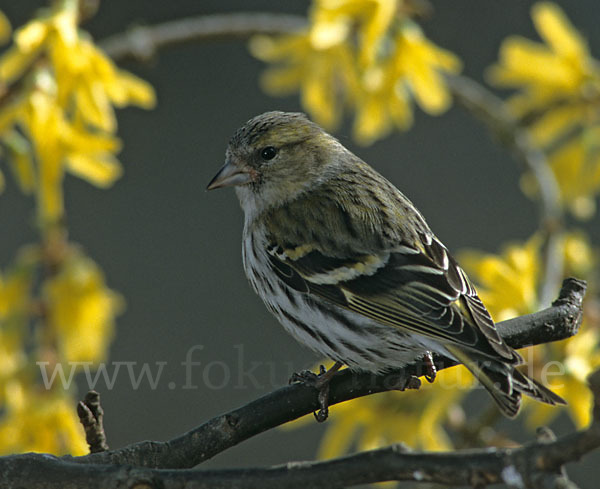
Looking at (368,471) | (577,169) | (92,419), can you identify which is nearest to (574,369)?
(577,169)

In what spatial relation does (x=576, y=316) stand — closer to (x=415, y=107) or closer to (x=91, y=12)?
(x=91, y=12)

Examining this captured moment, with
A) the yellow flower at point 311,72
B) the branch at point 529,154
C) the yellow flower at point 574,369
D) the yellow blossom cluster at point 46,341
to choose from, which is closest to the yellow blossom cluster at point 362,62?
the yellow flower at point 311,72

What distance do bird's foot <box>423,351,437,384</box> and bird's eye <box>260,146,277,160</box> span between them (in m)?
0.98

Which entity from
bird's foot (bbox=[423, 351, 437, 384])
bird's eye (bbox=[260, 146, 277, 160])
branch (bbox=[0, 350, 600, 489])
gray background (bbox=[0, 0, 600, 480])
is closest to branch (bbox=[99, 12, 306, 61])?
bird's eye (bbox=[260, 146, 277, 160])

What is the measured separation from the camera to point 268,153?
133 inches

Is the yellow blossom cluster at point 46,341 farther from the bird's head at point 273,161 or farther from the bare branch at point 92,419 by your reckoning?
the bare branch at point 92,419

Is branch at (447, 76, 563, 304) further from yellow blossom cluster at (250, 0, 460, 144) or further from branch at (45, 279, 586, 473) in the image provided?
branch at (45, 279, 586, 473)

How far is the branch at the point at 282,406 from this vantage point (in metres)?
2.19

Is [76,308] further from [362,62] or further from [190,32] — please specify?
[362,62]

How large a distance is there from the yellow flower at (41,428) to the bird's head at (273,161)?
909mm

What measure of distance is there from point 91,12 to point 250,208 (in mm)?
860

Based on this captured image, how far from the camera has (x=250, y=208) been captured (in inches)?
132

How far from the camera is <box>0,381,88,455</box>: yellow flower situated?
9.51 feet

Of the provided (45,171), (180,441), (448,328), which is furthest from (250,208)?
(180,441)
